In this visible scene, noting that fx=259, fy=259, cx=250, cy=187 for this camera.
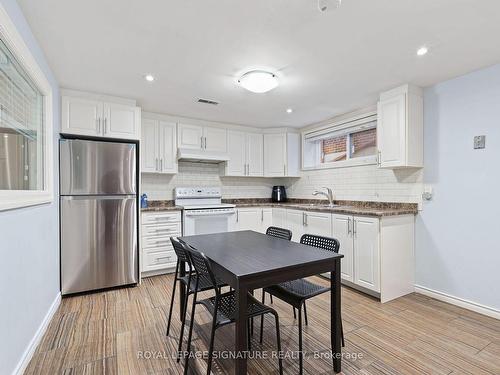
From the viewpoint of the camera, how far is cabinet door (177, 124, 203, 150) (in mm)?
3998

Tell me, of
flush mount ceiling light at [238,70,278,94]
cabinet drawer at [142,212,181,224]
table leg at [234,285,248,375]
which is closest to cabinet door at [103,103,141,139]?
cabinet drawer at [142,212,181,224]

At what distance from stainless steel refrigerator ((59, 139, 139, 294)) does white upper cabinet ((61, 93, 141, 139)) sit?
0.50 feet

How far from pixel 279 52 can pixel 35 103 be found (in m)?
2.07

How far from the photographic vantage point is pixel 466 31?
188cm

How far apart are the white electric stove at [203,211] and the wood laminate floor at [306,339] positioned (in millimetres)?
1175

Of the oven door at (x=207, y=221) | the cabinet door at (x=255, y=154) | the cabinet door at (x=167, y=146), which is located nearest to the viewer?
the oven door at (x=207, y=221)

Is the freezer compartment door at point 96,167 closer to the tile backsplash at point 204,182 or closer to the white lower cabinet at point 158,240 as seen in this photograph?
the white lower cabinet at point 158,240

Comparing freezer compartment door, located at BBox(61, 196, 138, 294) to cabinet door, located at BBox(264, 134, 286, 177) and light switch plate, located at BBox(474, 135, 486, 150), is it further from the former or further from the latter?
light switch plate, located at BBox(474, 135, 486, 150)

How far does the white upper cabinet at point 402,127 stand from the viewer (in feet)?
9.22

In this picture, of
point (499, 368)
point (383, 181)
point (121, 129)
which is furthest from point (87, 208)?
point (499, 368)

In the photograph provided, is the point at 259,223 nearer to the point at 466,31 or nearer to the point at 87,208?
the point at 87,208

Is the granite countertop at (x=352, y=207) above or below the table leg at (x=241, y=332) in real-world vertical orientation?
above

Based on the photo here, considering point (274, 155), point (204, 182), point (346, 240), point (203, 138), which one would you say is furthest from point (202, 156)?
point (346, 240)

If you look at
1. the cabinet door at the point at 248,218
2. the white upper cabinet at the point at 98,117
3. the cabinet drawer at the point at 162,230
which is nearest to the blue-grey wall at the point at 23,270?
the white upper cabinet at the point at 98,117
